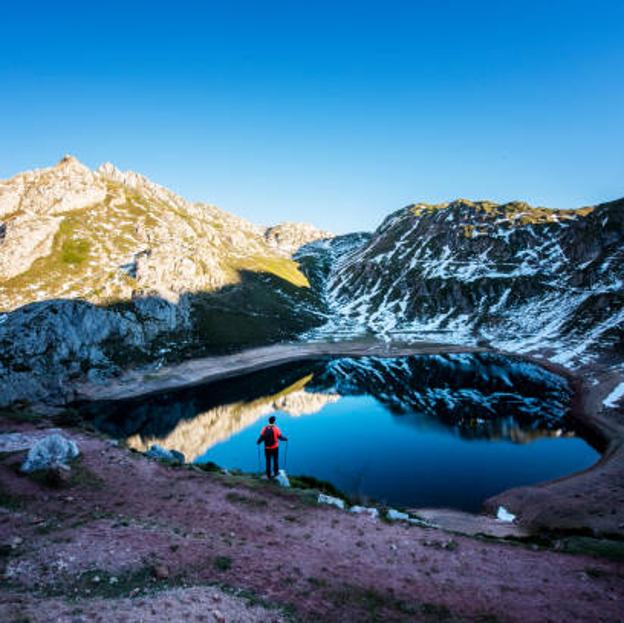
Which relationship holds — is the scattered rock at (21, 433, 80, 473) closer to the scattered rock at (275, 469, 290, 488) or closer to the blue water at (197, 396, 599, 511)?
the scattered rock at (275, 469, 290, 488)

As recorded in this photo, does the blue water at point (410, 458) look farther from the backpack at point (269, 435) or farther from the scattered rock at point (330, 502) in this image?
the backpack at point (269, 435)

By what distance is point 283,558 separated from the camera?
15.4 meters

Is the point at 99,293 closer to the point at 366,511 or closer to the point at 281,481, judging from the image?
the point at 281,481

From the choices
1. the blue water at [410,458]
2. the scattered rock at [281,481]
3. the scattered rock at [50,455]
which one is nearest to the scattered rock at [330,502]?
the scattered rock at [281,481]

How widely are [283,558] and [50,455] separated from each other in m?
18.3

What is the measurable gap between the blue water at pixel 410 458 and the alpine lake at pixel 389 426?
0.52 feet

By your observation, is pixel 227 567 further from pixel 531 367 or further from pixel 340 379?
pixel 531 367

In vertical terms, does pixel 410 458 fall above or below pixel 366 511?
below

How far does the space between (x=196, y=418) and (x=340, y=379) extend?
149 ft

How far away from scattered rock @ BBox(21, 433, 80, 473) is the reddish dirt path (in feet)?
3.31

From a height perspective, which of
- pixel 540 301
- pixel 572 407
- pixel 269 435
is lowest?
pixel 572 407

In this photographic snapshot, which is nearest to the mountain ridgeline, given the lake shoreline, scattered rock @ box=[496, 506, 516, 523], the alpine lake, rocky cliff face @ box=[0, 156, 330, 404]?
rocky cliff face @ box=[0, 156, 330, 404]

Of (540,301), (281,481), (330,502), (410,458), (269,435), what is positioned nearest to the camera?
(330,502)

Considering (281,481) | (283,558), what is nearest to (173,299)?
(281,481)
